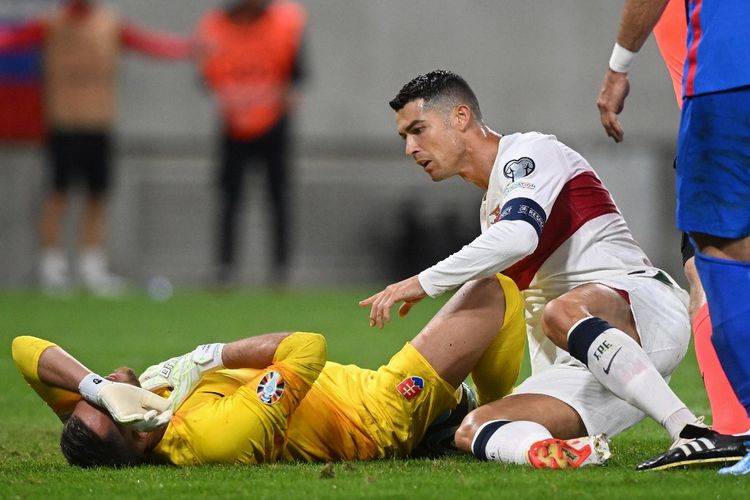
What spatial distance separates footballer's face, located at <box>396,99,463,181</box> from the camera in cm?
492

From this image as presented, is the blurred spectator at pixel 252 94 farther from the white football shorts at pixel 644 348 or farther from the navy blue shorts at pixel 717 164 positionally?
the navy blue shorts at pixel 717 164

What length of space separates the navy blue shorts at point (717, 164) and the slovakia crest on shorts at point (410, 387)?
1149 mm

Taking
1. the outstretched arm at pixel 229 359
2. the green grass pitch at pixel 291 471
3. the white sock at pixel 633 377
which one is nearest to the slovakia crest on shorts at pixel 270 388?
the outstretched arm at pixel 229 359

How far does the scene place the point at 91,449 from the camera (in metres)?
4.28

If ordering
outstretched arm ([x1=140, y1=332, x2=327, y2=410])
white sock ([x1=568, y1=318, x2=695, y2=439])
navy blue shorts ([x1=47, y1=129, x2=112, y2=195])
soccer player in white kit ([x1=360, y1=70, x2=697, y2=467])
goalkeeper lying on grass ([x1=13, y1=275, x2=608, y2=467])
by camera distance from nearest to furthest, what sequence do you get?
white sock ([x1=568, y1=318, x2=695, y2=439]) → soccer player in white kit ([x1=360, y1=70, x2=697, y2=467]) → goalkeeper lying on grass ([x1=13, y1=275, x2=608, y2=467]) → outstretched arm ([x1=140, y1=332, x2=327, y2=410]) → navy blue shorts ([x1=47, y1=129, x2=112, y2=195])

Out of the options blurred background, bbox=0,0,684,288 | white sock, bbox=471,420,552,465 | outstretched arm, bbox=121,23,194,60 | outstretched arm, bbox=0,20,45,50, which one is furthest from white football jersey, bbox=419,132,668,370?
outstretched arm, bbox=0,20,45,50

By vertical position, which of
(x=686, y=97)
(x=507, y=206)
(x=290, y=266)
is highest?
(x=686, y=97)

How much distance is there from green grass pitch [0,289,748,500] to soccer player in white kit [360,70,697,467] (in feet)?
0.55

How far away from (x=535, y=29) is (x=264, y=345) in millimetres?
13368

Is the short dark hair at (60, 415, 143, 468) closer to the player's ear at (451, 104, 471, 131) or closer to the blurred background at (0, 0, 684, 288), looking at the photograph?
the player's ear at (451, 104, 471, 131)

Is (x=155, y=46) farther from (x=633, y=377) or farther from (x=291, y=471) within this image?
(x=633, y=377)

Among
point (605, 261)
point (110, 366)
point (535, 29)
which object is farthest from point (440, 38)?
point (605, 261)

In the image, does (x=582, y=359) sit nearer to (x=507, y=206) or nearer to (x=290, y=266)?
(x=507, y=206)

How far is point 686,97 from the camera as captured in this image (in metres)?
3.81
